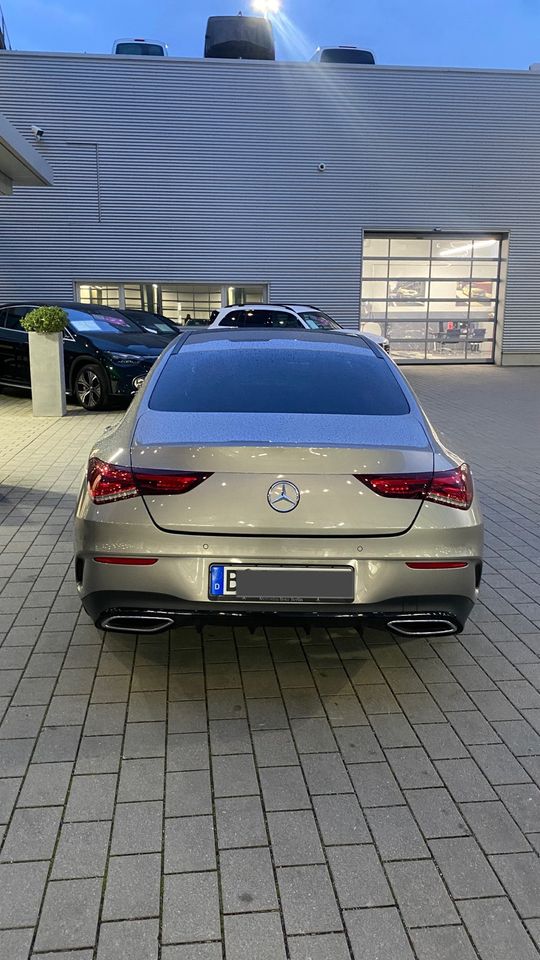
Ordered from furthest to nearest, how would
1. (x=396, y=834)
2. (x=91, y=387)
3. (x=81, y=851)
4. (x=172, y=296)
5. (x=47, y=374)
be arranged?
(x=172, y=296) → (x=91, y=387) → (x=47, y=374) → (x=396, y=834) → (x=81, y=851)

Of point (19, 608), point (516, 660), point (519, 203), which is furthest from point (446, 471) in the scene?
point (519, 203)

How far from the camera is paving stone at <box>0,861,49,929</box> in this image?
2088 millimetres

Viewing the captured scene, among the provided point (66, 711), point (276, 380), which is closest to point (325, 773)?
point (66, 711)

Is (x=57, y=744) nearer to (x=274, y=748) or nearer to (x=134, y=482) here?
(x=274, y=748)

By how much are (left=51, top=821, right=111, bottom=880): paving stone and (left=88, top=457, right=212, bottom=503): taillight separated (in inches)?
47.9

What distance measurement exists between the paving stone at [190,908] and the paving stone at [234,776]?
411 mm

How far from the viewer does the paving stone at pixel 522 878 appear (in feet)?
7.08

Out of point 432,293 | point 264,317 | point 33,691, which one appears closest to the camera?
point 33,691

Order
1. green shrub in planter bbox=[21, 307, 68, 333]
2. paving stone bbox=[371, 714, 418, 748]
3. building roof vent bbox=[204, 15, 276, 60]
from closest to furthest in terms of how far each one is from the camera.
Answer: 1. paving stone bbox=[371, 714, 418, 748]
2. green shrub in planter bbox=[21, 307, 68, 333]
3. building roof vent bbox=[204, 15, 276, 60]

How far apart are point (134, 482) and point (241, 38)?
23.6 m

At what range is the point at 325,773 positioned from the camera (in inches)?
109

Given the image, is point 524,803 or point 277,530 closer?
point 524,803

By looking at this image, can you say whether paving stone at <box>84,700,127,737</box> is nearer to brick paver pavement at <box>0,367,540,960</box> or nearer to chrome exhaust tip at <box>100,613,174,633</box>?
brick paver pavement at <box>0,367,540,960</box>

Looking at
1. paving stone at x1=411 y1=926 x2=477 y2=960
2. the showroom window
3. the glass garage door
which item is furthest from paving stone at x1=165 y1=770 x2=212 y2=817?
the glass garage door
